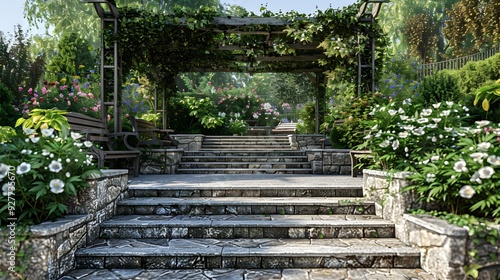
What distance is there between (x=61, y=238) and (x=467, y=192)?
324cm

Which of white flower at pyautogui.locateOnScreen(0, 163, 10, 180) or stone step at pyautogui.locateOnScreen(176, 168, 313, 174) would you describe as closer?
white flower at pyautogui.locateOnScreen(0, 163, 10, 180)

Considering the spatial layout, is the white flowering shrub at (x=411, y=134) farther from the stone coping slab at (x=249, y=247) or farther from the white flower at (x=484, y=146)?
the stone coping slab at (x=249, y=247)

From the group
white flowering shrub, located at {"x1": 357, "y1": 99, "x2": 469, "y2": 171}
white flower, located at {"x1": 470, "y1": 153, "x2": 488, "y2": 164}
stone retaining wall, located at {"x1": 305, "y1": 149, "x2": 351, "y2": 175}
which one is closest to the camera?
white flower, located at {"x1": 470, "y1": 153, "x2": 488, "y2": 164}

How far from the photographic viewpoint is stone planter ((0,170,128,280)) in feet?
8.63

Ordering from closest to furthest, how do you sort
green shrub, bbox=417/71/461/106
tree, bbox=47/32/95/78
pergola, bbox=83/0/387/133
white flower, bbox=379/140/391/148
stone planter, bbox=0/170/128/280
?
stone planter, bbox=0/170/128/280, white flower, bbox=379/140/391/148, pergola, bbox=83/0/387/133, green shrub, bbox=417/71/461/106, tree, bbox=47/32/95/78

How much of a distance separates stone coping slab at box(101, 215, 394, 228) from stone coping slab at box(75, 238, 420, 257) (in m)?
0.15

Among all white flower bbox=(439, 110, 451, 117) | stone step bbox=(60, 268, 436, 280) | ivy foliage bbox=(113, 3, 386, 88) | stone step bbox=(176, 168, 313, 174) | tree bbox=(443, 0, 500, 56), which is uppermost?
tree bbox=(443, 0, 500, 56)

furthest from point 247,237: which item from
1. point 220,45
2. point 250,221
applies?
point 220,45

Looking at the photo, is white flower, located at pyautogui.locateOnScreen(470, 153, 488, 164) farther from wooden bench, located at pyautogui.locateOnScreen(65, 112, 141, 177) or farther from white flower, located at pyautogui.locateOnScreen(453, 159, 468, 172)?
wooden bench, located at pyautogui.locateOnScreen(65, 112, 141, 177)

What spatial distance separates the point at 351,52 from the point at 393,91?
5.88 metres

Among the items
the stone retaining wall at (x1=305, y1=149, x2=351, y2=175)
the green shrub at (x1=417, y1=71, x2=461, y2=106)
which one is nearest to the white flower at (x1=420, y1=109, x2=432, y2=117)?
the stone retaining wall at (x1=305, y1=149, x2=351, y2=175)

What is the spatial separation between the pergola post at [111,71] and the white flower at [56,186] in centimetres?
371

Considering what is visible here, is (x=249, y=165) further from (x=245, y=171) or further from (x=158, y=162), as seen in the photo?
(x=158, y=162)

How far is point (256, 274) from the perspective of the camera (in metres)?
2.90
